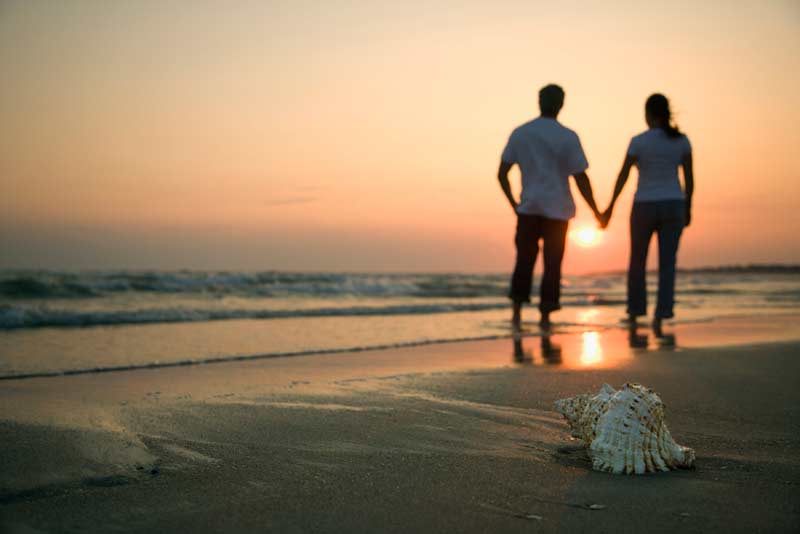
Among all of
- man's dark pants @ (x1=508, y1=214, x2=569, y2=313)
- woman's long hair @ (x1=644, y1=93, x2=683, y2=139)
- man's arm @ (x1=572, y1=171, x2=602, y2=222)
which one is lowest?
man's dark pants @ (x1=508, y1=214, x2=569, y2=313)

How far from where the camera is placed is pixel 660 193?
7.46 m

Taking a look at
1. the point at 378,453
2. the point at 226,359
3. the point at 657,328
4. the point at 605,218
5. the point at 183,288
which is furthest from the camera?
the point at 183,288

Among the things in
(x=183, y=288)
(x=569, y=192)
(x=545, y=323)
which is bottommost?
(x=183, y=288)

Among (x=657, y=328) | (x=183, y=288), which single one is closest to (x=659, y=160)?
(x=657, y=328)

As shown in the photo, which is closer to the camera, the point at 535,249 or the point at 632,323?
the point at 535,249

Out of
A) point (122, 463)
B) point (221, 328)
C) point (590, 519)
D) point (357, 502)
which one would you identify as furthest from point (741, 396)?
point (221, 328)

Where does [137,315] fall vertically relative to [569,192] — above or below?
below

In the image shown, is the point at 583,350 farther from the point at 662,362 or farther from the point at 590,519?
the point at 590,519

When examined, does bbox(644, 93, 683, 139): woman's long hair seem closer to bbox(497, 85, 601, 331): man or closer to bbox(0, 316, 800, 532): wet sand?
bbox(497, 85, 601, 331): man

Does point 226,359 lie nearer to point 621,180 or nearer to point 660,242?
point 621,180

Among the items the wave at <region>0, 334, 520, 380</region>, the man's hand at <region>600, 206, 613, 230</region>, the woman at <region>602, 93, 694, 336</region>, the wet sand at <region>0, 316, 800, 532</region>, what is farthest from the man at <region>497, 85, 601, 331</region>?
the wet sand at <region>0, 316, 800, 532</region>

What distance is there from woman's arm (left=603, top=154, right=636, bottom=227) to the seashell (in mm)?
5622

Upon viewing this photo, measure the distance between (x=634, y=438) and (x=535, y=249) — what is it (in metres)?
5.49

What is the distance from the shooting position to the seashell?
81.2 inches
